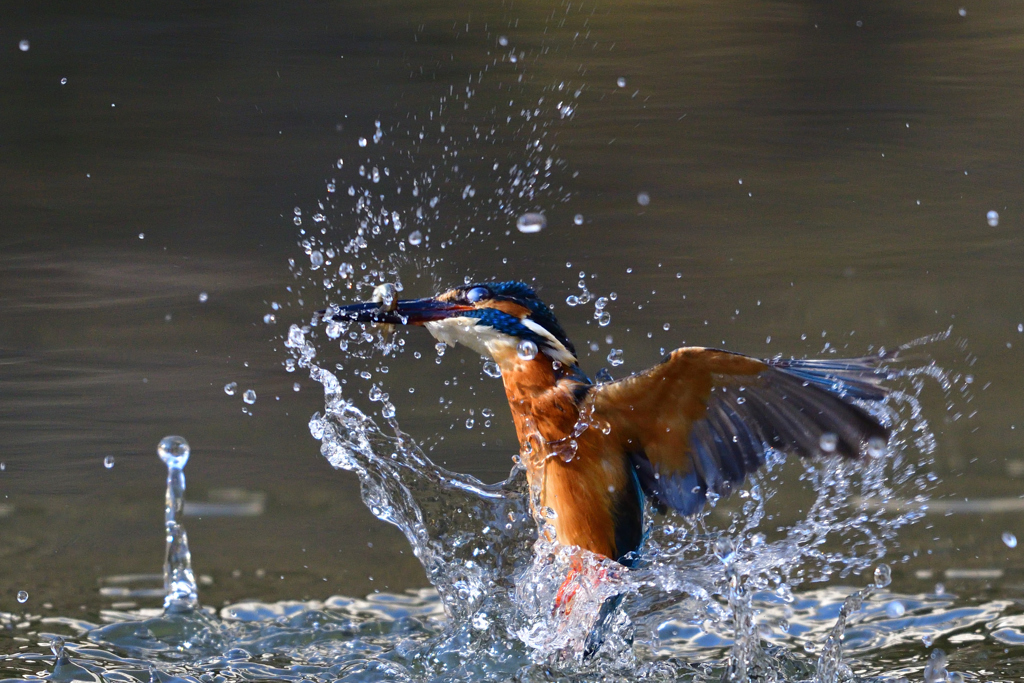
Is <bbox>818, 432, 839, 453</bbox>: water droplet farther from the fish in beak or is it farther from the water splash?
the water splash

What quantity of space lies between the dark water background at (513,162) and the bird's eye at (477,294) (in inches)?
31.8

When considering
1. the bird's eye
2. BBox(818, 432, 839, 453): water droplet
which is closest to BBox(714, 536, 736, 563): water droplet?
BBox(818, 432, 839, 453): water droplet

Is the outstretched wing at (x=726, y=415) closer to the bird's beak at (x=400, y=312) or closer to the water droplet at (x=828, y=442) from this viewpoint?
the water droplet at (x=828, y=442)

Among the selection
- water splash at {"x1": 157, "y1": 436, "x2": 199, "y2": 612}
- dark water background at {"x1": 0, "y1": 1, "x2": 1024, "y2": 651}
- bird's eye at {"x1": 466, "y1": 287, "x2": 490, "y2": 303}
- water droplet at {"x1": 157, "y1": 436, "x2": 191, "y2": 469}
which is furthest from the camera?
dark water background at {"x1": 0, "y1": 1, "x2": 1024, "y2": 651}

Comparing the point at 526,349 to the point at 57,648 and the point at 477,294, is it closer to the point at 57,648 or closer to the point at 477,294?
the point at 477,294

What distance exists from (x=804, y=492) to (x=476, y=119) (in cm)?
99

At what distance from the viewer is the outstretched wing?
3.76ft

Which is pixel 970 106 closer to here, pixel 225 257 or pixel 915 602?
pixel 915 602

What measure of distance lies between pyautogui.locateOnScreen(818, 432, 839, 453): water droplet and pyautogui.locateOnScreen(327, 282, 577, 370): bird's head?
0.32 metres

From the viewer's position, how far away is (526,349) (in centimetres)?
125

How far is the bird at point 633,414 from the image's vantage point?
1.17m

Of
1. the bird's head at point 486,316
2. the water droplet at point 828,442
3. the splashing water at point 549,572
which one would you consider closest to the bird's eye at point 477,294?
the bird's head at point 486,316

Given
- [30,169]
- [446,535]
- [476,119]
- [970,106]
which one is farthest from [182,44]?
[970,106]

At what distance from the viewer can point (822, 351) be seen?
6.86ft
